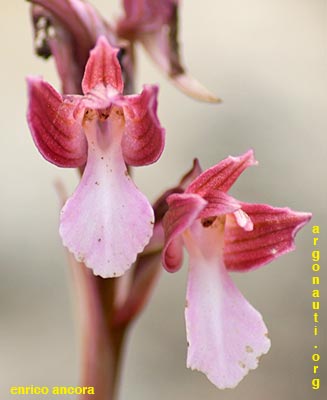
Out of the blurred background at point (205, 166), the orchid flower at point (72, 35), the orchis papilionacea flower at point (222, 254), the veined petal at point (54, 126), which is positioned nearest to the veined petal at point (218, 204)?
the orchis papilionacea flower at point (222, 254)

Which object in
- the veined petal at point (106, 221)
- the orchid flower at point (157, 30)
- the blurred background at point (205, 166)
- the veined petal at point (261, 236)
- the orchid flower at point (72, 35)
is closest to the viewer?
the veined petal at point (106, 221)

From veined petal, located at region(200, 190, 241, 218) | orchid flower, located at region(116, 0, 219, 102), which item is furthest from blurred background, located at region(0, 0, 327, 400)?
veined petal, located at region(200, 190, 241, 218)

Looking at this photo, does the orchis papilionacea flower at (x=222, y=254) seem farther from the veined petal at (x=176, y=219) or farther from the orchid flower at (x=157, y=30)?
the orchid flower at (x=157, y=30)

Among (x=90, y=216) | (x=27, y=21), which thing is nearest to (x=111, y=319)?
(x=90, y=216)

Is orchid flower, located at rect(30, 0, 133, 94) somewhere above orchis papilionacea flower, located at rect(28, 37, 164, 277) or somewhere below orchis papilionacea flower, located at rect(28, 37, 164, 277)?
above

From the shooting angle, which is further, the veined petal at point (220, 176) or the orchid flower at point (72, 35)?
the orchid flower at point (72, 35)

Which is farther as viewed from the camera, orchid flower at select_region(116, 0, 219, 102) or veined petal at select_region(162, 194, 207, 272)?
orchid flower at select_region(116, 0, 219, 102)

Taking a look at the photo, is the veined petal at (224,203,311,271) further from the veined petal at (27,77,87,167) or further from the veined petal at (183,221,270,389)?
the veined petal at (27,77,87,167)
